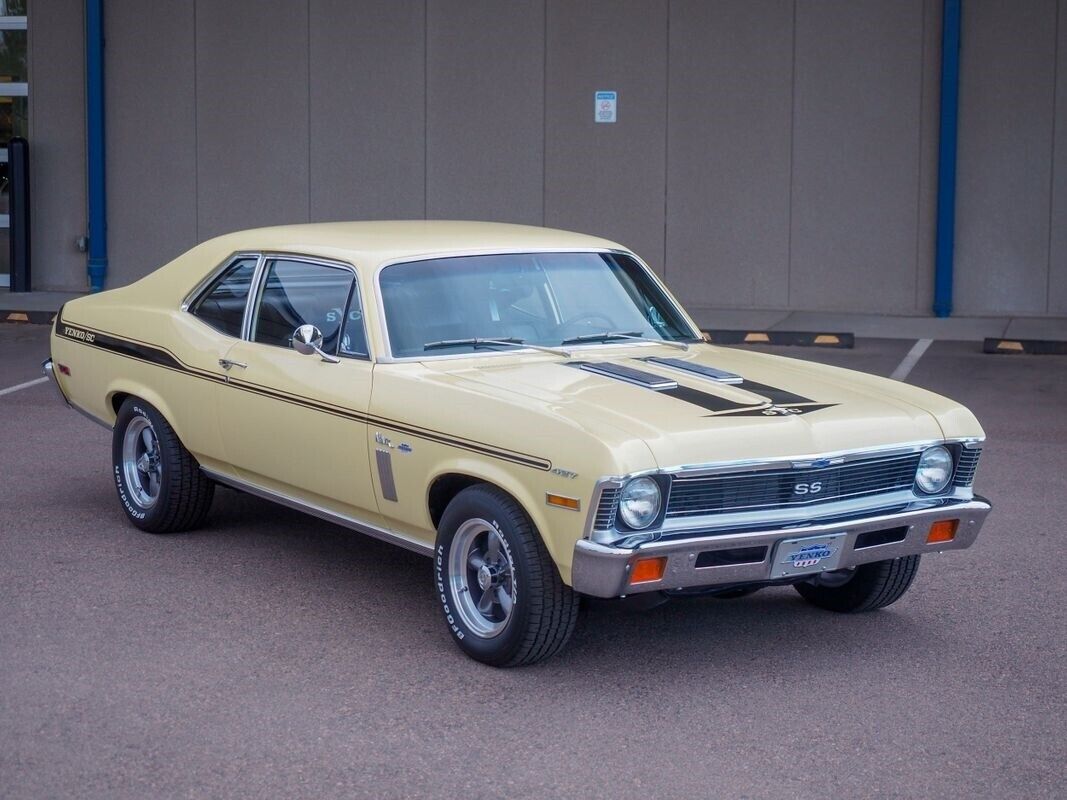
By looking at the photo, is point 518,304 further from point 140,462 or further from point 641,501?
point 140,462

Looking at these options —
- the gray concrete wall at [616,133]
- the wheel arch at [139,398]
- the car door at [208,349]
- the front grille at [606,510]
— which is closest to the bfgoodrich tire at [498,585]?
the front grille at [606,510]

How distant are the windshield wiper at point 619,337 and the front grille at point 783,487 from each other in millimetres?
1313

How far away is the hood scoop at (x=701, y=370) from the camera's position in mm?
5688

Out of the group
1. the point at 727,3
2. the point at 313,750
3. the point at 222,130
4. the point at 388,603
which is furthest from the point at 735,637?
the point at 222,130

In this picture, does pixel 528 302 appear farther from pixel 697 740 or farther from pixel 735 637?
pixel 697 740

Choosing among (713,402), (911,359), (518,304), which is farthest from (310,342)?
(911,359)

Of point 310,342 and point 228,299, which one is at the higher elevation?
point 228,299

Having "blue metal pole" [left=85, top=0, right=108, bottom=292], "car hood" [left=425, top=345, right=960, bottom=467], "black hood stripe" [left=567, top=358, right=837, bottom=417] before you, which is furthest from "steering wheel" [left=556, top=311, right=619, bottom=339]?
"blue metal pole" [left=85, top=0, right=108, bottom=292]

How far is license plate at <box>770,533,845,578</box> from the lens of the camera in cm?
500

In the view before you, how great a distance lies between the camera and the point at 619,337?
20.7 ft

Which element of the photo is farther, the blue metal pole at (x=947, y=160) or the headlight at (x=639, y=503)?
the blue metal pole at (x=947, y=160)

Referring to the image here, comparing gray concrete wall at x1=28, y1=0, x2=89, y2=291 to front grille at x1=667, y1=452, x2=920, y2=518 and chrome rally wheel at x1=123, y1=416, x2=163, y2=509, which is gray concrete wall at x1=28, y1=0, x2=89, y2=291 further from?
front grille at x1=667, y1=452, x2=920, y2=518

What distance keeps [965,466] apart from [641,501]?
1.35 m

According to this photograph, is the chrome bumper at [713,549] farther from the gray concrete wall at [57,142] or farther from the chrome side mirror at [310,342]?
the gray concrete wall at [57,142]
